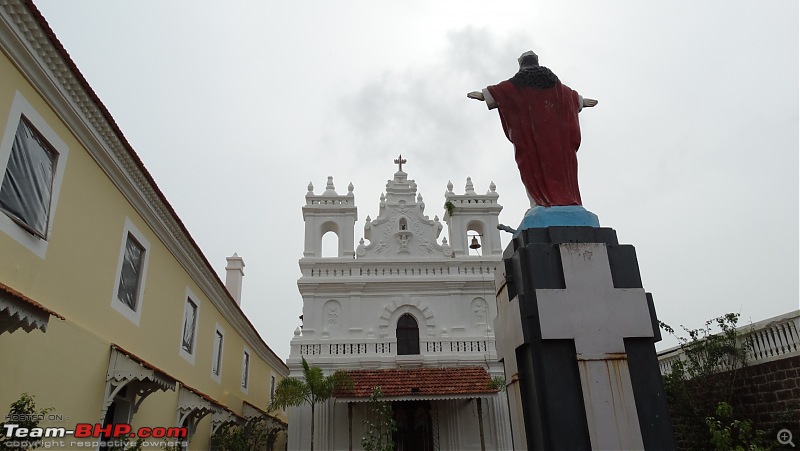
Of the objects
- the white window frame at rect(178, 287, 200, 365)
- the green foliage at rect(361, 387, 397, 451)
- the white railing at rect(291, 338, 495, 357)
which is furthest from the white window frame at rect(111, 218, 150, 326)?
the white railing at rect(291, 338, 495, 357)

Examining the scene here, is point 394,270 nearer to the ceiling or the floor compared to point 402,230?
nearer to the floor

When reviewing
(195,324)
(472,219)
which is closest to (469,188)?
(472,219)

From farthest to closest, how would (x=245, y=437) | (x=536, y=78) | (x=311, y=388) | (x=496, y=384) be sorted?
(x=245, y=437), (x=496, y=384), (x=311, y=388), (x=536, y=78)

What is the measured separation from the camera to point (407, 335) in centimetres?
1519

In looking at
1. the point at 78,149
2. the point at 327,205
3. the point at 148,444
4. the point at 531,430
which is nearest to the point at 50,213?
the point at 78,149

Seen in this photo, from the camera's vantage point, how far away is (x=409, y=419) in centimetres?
1358

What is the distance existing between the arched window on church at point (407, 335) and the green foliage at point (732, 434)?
8140 millimetres

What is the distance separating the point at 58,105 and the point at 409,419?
35.1 ft

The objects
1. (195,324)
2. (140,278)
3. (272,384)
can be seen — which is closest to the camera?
(140,278)

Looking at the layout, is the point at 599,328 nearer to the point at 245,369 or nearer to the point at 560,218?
the point at 560,218

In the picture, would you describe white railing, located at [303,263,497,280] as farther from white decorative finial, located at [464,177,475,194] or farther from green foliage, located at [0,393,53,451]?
green foliage, located at [0,393,53,451]

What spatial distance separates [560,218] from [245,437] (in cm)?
1152

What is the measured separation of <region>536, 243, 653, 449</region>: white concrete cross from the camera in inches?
157

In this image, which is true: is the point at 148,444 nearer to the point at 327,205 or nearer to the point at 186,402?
the point at 186,402
